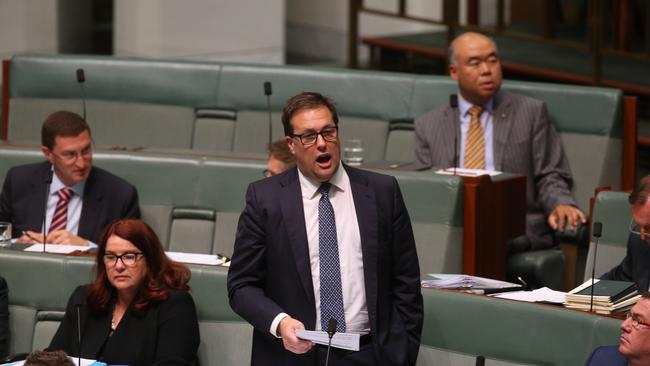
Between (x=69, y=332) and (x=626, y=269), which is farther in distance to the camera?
(x=626, y=269)

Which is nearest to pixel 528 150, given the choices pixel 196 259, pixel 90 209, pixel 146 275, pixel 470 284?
pixel 470 284

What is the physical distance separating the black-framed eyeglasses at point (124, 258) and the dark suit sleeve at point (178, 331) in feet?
0.40

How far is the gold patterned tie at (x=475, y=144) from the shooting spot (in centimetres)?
390

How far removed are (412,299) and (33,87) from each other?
2615mm

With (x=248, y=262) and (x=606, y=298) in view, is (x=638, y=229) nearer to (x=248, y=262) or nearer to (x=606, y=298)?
(x=606, y=298)

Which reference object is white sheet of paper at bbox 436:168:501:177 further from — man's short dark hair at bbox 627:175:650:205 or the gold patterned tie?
man's short dark hair at bbox 627:175:650:205

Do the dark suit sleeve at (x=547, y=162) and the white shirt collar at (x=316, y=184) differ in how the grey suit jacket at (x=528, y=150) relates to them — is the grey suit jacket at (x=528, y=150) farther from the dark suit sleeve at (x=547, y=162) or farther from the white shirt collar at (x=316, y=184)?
the white shirt collar at (x=316, y=184)

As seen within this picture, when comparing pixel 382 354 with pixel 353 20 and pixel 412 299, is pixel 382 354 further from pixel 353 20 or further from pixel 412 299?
pixel 353 20

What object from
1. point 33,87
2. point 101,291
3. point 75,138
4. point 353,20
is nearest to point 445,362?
point 101,291

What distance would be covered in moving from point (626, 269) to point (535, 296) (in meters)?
0.39

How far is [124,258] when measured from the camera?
9.45ft

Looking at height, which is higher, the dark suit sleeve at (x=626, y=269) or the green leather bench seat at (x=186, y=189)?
the green leather bench seat at (x=186, y=189)

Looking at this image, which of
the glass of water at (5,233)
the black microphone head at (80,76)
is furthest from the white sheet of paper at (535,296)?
the black microphone head at (80,76)

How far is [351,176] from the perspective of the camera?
2.42 m
